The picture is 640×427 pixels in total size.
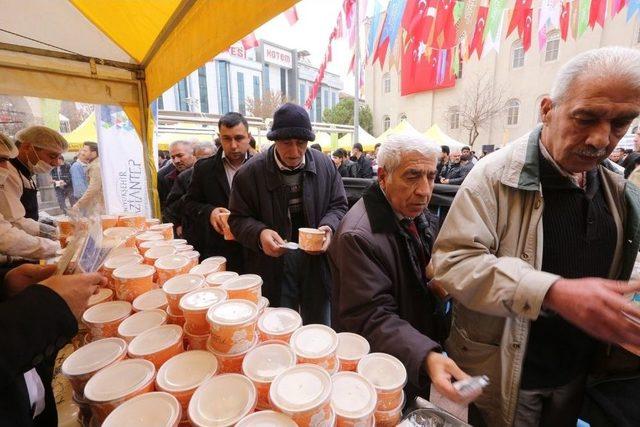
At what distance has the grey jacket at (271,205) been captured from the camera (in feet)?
8.82

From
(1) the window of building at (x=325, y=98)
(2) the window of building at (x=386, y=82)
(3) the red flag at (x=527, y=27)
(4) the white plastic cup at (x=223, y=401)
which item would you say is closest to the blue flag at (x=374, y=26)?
(3) the red flag at (x=527, y=27)

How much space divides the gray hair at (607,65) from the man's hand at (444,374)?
1196 mm

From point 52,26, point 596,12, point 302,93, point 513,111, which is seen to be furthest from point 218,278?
point 302,93

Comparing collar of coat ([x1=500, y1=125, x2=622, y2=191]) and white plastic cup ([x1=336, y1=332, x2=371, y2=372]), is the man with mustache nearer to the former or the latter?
white plastic cup ([x1=336, y1=332, x2=371, y2=372])

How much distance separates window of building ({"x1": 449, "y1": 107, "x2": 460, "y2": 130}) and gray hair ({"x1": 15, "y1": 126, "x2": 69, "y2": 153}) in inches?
1262

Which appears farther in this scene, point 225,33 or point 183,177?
point 183,177

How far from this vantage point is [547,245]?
1.49m

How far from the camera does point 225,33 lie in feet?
5.96

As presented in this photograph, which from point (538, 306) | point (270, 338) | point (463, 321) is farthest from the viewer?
point (463, 321)

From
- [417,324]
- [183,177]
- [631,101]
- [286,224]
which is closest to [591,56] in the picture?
[631,101]

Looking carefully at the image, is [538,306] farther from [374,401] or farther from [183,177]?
[183,177]

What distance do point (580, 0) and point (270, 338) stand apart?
13.5 meters

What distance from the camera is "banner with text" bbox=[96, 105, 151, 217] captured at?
541 centimetres

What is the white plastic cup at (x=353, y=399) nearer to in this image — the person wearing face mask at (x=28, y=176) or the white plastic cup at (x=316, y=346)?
the white plastic cup at (x=316, y=346)
